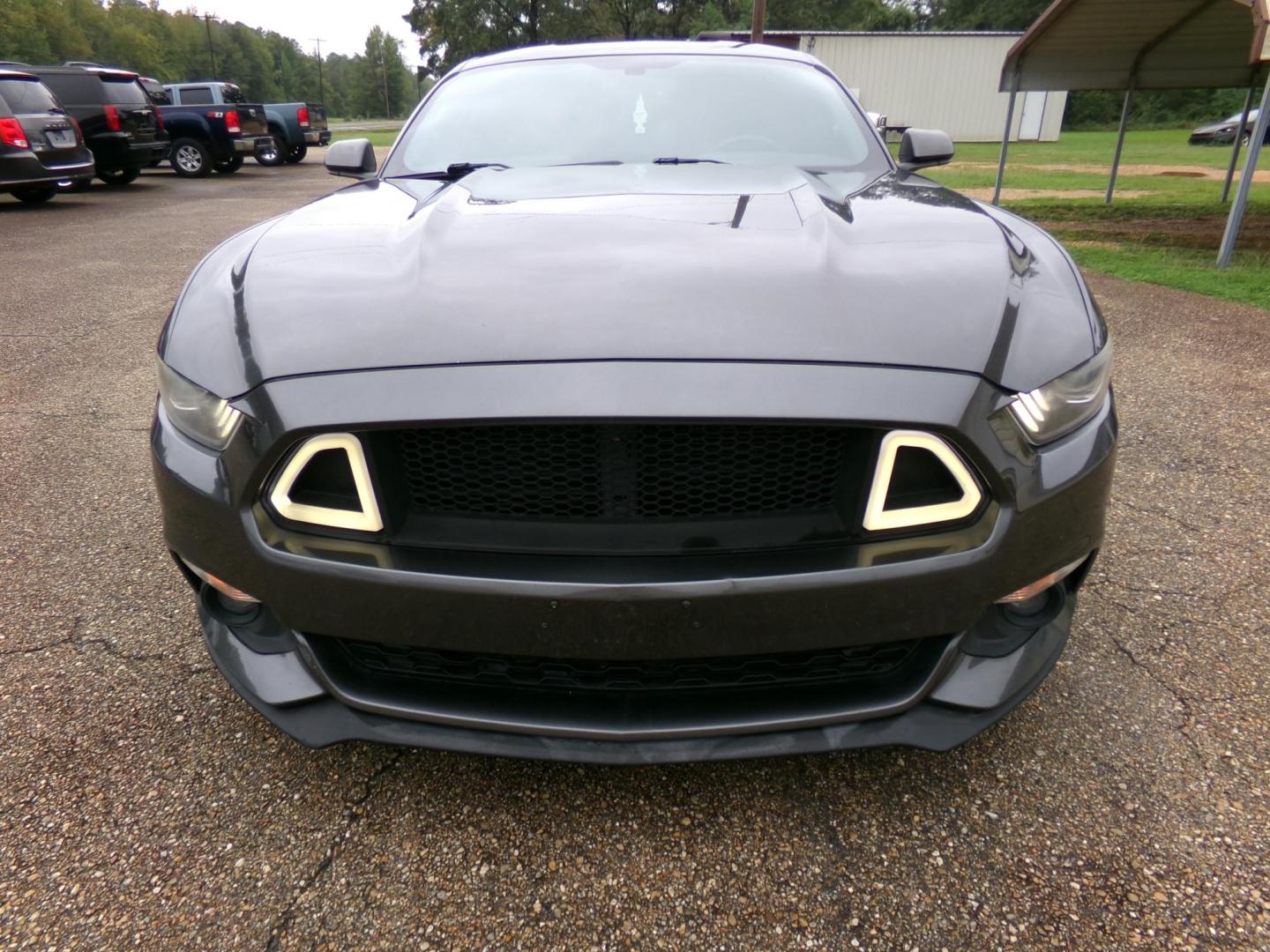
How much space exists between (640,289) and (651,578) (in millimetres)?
509

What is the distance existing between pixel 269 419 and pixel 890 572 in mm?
1004

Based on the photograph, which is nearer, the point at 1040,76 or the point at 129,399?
the point at 129,399

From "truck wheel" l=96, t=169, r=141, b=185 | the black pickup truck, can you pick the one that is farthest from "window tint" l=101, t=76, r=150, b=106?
the black pickup truck

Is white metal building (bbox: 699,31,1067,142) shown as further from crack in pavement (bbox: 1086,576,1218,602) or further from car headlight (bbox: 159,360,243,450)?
car headlight (bbox: 159,360,243,450)

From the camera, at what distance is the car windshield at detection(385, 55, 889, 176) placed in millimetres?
2520

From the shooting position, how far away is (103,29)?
226ft

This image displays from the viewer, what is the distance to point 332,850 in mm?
1504

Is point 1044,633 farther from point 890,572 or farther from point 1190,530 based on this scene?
point 1190,530

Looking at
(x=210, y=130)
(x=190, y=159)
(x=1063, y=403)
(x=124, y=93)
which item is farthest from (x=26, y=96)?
(x=1063, y=403)

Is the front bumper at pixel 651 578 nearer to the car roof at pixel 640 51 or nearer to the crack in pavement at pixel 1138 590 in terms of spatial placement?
the crack in pavement at pixel 1138 590

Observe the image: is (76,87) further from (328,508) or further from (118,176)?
(328,508)

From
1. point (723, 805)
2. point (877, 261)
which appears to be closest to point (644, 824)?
point (723, 805)

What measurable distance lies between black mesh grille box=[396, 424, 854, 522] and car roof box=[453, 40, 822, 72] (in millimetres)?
2084

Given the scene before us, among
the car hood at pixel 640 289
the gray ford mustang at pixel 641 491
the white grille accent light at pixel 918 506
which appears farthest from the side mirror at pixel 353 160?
the white grille accent light at pixel 918 506
